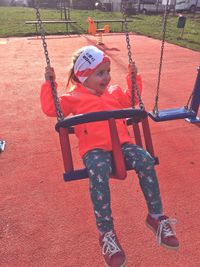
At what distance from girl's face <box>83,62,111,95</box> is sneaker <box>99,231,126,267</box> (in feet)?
3.88

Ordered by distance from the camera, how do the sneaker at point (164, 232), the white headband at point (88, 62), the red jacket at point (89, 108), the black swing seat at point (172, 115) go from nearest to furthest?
the sneaker at point (164, 232), the red jacket at point (89, 108), the white headband at point (88, 62), the black swing seat at point (172, 115)

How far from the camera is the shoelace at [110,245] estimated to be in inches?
86.1

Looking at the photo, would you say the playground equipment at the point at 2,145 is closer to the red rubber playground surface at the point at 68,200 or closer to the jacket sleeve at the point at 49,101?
the red rubber playground surface at the point at 68,200

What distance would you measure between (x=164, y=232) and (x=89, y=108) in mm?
1137

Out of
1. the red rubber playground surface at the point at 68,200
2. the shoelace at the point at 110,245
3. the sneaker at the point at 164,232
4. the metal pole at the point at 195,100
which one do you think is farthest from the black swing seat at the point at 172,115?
the shoelace at the point at 110,245

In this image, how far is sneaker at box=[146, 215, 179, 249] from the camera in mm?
2260

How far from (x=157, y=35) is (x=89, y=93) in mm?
11927

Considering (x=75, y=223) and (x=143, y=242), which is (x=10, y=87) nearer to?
(x=75, y=223)

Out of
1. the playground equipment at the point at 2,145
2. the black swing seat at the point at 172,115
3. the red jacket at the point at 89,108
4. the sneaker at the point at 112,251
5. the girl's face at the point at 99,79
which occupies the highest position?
the girl's face at the point at 99,79

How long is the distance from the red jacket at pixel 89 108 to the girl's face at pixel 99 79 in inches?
2.4

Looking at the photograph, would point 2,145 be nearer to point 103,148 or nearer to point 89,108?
Answer: point 89,108

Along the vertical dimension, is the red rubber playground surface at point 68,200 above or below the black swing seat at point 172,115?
below

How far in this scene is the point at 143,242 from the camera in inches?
114

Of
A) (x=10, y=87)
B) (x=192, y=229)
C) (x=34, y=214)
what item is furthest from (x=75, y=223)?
(x=10, y=87)
